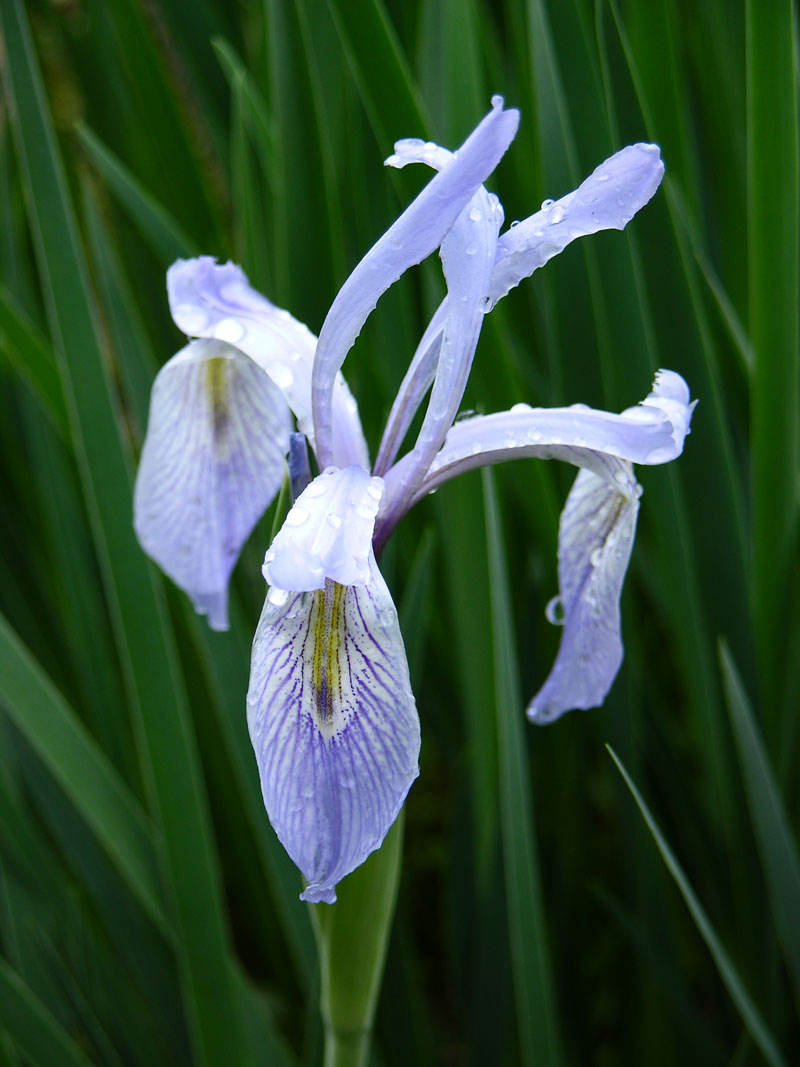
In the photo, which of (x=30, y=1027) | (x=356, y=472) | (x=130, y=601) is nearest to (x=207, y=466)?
(x=130, y=601)

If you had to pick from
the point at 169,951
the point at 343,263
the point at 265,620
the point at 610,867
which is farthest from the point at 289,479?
the point at 610,867

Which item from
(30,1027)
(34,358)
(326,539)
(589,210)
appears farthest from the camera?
(34,358)

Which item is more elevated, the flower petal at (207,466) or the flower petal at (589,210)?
the flower petal at (589,210)

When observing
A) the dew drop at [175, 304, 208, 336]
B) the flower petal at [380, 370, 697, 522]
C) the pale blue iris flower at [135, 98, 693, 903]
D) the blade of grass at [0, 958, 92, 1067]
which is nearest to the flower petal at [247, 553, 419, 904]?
the pale blue iris flower at [135, 98, 693, 903]

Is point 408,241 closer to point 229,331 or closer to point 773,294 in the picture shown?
point 229,331

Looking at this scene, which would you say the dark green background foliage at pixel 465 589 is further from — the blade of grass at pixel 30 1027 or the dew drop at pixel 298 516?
the dew drop at pixel 298 516

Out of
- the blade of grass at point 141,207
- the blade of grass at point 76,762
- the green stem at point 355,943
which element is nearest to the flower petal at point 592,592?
the green stem at point 355,943

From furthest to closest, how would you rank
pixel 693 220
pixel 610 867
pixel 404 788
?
1. pixel 610 867
2. pixel 693 220
3. pixel 404 788

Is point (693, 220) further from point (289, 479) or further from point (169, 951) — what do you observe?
point (169, 951)
